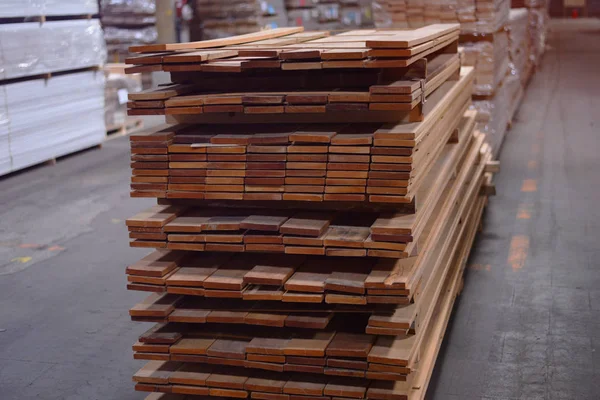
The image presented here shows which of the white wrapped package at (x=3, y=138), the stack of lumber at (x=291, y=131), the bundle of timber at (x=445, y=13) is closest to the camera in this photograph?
the stack of lumber at (x=291, y=131)

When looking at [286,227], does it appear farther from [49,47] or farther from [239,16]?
[239,16]

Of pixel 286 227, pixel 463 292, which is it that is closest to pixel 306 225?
pixel 286 227

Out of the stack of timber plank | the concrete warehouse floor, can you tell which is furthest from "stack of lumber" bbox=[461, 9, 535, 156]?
the stack of timber plank

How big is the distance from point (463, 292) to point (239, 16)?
410 inches

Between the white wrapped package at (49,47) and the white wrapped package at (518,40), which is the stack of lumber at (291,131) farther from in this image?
the white wrapped package at (518,40)

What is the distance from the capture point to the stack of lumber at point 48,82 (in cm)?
869

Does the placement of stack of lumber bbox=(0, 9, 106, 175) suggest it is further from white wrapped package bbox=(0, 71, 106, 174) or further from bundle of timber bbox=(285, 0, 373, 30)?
bundle of timber bbox=(285, 0, 373, 30)

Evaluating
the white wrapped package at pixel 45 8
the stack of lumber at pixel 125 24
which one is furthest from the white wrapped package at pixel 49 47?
the stack of lumber at pixel 125 24

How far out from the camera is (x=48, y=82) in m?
9.34

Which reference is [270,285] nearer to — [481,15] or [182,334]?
[182,334]

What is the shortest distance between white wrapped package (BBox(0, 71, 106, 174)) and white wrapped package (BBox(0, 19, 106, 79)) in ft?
0.54

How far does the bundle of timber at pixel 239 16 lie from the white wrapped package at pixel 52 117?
178 inches

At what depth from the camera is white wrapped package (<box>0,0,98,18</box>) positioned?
8672mm

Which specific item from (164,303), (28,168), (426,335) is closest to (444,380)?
(426,335)
